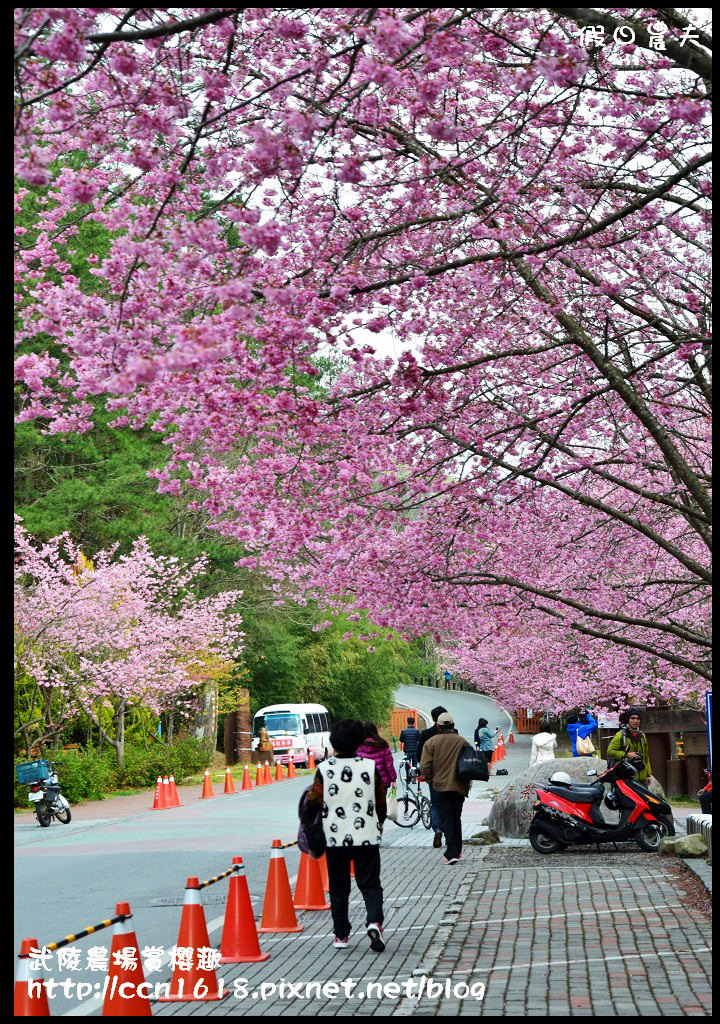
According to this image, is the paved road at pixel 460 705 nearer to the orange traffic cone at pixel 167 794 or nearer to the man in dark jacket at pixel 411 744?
the orange traffic cone at pixel 167 794

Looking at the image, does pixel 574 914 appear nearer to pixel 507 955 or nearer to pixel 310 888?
pixel 507 955

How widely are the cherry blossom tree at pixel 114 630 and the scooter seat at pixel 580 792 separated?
15.7 m

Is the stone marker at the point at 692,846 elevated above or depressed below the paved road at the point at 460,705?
above

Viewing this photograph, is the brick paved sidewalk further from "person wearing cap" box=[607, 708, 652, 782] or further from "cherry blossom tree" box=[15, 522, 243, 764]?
"cherry blossom tree" box=[15, 522, 243, 764]

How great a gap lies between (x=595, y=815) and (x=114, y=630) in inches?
787

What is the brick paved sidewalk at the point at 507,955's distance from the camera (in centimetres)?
782

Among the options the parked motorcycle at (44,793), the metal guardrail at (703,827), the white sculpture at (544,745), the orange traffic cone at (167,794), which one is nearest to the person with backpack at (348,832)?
the metal guardrail at (703,827)

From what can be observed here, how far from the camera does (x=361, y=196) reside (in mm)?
10711

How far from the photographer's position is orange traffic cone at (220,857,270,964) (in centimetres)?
938

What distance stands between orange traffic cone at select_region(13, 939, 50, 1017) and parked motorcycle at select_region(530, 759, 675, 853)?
11.2 metres

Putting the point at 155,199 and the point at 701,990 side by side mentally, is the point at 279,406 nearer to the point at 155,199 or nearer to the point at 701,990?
the point at 155,199

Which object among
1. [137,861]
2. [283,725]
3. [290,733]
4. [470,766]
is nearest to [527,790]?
[470,766]

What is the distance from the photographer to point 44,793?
24328 millimetres

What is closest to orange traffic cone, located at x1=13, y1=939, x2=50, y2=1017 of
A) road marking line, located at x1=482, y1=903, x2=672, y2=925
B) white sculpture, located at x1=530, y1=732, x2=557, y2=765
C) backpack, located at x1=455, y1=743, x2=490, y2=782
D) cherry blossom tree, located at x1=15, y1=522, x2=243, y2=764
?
road marking line, located at x1=482, y1=903, x2=672, y2=925
